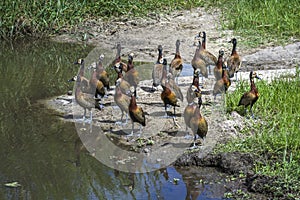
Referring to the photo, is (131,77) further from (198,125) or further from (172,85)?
(198,125)

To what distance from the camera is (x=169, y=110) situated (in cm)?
935

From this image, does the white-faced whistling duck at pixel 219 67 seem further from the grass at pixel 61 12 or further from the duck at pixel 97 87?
the grass at pixel 61 12


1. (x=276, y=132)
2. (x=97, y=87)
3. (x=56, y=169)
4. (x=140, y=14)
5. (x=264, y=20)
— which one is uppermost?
(x=140, y=14)

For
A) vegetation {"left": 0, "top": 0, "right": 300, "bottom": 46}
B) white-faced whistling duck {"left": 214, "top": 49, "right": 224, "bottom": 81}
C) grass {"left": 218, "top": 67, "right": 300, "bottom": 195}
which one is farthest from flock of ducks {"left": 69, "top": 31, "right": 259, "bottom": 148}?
vegetation {"left": 0, "top": 0, "right": 300, "bottom": 46}

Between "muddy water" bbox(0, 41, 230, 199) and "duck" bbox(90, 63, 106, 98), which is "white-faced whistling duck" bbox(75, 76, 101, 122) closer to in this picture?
"muddy water" bbox(0, 41, 230, 199)

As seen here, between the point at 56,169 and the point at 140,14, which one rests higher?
the point at 140,14

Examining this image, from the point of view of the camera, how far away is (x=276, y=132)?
308 inches

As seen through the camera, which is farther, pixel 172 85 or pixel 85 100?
pixel 172 85

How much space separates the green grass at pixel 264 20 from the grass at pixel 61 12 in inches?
65.8

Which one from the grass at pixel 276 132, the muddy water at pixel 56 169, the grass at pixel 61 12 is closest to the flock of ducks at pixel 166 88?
the grass at pixel 276 132

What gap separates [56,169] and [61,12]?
760 centimetres

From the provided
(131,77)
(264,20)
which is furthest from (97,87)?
(264,20)

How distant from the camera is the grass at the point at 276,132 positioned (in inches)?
274

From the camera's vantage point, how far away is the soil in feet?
24.7
